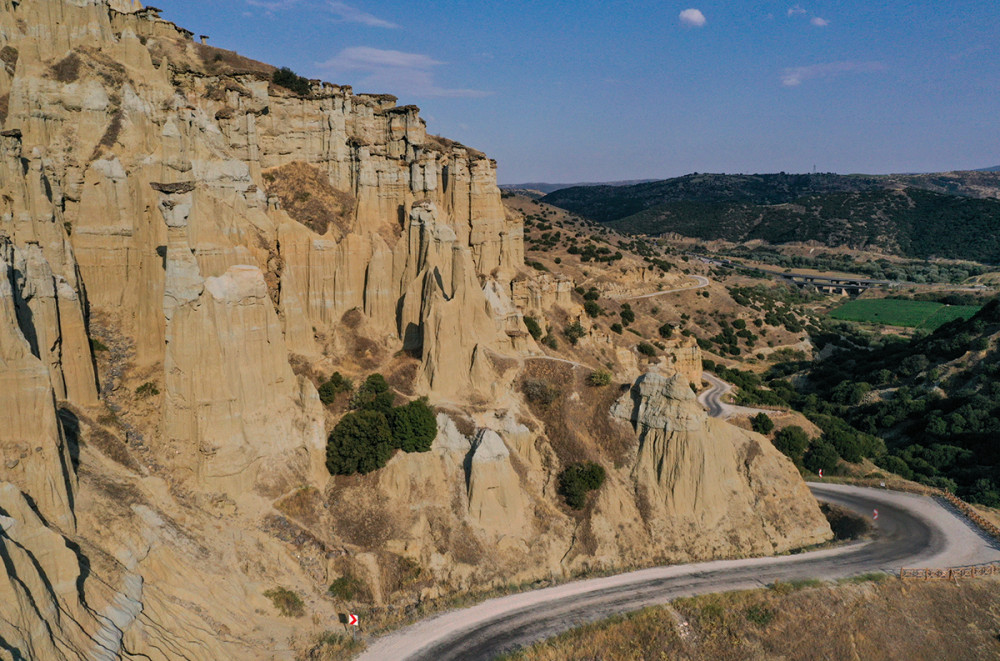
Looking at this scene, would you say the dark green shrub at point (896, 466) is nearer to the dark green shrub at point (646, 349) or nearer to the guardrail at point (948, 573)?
the guardrail at point (948, 573)

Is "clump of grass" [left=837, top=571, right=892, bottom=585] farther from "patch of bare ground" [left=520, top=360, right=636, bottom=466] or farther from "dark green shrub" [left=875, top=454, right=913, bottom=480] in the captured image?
"dark green shrub" [left=875, top=454, right=913, bottom=480]

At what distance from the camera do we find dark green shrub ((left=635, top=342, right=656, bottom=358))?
239 feet

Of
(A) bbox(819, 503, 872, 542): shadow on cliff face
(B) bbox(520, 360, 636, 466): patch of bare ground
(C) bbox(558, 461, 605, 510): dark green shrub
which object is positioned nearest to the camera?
(C) bbox(558, 461, 605, 510): dark green shrub

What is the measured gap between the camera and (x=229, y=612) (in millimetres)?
26641

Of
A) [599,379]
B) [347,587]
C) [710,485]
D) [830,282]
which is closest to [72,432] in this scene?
[347,587]

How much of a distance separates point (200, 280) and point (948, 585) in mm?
42268

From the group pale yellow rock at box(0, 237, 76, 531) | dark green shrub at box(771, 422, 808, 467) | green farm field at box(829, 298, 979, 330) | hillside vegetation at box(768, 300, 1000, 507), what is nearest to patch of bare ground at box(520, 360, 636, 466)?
dark green shrub at box(771, 422, 808, 467)

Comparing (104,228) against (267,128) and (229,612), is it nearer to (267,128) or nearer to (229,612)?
(267,128)

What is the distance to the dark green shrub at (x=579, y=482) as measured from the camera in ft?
120

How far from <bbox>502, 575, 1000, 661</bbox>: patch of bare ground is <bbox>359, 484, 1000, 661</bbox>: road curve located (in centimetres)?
120

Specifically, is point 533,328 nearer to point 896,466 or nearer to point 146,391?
point 146,391

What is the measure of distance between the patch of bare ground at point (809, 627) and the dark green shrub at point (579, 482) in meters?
8.20

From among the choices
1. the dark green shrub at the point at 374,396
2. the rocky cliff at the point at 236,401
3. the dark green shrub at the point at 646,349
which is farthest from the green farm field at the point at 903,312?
the dark green shrub at the point at 374,396

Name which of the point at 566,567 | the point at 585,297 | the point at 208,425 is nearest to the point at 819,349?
the point at 585,297
